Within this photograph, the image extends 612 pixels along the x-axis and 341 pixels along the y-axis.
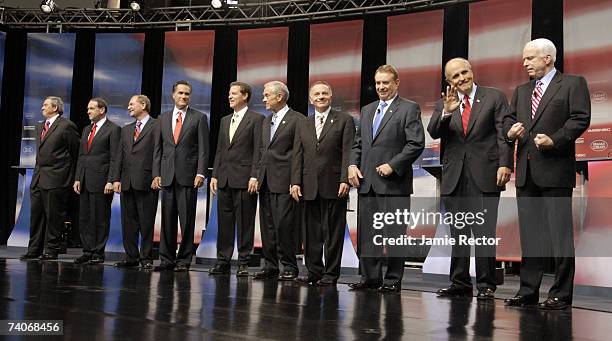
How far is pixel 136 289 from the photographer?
3734 millimetres

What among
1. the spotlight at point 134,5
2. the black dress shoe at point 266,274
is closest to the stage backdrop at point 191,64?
the spotlight at point 134,5

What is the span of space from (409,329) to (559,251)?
1384 mm

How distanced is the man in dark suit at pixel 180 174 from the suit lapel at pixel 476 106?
2.28m

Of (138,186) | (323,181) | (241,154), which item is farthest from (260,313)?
(138,186)

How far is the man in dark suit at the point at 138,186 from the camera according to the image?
5605 millimetres

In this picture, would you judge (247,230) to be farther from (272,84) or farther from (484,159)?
(484,159)

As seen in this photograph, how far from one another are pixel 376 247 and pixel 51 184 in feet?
11.1

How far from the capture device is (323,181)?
14.9ft

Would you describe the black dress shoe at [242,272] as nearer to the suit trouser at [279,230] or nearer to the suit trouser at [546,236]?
the suit trouser at [279,230]

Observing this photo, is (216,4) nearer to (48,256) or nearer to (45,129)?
(45,129)

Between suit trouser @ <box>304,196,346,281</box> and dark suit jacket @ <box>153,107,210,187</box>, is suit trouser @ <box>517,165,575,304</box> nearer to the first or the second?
suit trouser @ <box>304,196,346,281</box>

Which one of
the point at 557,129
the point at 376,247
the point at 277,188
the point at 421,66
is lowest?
the point at 376,247

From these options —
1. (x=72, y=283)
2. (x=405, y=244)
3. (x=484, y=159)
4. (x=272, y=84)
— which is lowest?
(x=72, y=283)

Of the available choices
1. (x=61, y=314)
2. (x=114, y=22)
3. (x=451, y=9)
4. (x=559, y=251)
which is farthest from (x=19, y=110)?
(x=559, y=251)
